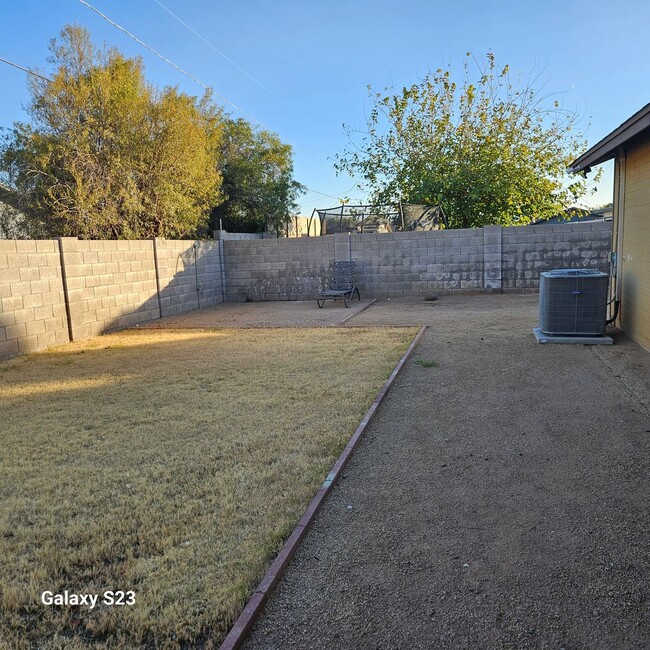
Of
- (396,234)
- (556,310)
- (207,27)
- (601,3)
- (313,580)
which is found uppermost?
(207,27)

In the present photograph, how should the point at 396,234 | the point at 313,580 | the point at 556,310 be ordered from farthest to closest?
1. the point at 396,234
2. the point at 556,310
3. the point at 313,580

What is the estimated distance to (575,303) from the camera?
7734 mm

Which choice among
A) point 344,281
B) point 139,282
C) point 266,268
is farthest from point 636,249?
point 266,268

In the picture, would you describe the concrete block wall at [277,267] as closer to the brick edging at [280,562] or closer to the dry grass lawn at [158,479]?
the dry grass lawn at [158,479]

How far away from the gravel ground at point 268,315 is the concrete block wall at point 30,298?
2.37 m

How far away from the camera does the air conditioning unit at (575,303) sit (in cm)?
765

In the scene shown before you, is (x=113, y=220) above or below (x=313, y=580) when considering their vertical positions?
above

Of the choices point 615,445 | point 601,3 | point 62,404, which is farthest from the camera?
point 601,3

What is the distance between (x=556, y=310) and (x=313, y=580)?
6357 millimetres

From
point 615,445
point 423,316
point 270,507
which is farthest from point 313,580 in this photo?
point 423,316

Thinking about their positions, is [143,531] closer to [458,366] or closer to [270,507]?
[270,507]

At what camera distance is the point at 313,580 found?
2.55 metres

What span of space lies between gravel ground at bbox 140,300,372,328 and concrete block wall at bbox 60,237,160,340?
53cm

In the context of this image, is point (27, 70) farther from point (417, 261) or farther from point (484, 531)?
point (484, 531)
